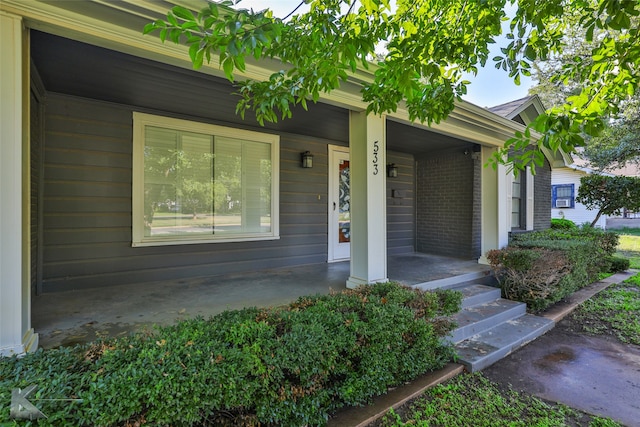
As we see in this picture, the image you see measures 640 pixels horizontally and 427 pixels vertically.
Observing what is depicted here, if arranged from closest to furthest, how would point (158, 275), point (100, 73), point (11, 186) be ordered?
point (11, 186) < point (100, 73) < point (158, 275)

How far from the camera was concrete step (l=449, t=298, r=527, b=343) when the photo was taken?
11.0 feet

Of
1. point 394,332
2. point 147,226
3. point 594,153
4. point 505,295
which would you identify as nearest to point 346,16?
point 394,332

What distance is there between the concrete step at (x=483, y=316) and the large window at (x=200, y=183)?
3079 millimetres

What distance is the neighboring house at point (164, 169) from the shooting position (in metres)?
2.14

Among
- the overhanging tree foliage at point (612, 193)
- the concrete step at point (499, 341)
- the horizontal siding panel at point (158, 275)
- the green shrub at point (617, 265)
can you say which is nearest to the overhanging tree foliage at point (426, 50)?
the concrete step at point (499, 341)

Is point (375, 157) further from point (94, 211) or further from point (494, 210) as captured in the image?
point (94, 211)

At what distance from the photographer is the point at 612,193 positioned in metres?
8.45

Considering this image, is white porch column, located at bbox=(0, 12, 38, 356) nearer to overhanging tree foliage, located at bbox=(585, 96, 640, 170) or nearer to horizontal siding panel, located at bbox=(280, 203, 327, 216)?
horizontal siding panel, located at bbox=(280, 203, 327, 216)

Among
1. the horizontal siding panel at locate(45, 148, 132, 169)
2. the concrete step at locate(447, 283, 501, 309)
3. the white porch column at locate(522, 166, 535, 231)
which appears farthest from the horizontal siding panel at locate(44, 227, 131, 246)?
the white porch column at locate(522, 166, 535, 231)

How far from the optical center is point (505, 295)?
15.0 feet

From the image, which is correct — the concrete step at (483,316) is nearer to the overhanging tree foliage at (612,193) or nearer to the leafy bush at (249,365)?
the leafy bush at (249,365)

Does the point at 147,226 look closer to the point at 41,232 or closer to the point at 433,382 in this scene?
the point at 41,232

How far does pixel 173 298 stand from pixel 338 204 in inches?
135

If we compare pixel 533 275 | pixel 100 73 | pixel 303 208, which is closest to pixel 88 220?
pixel 100 73
